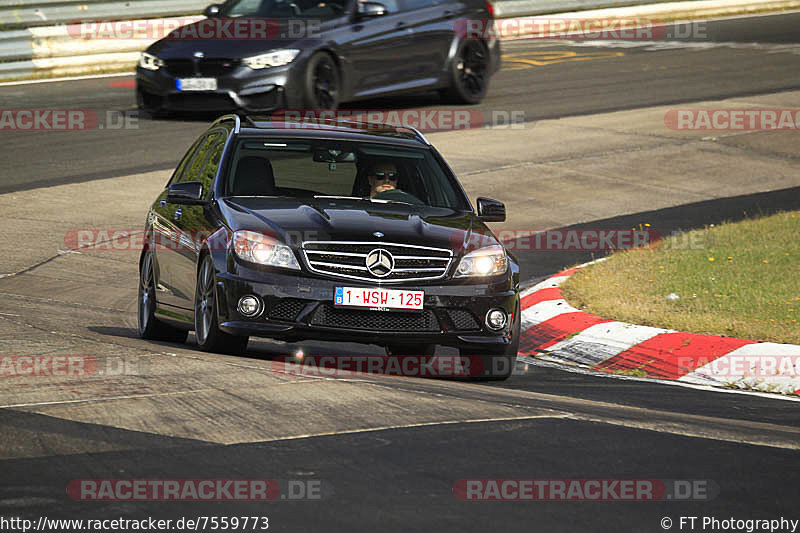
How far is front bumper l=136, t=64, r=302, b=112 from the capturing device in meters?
18.4

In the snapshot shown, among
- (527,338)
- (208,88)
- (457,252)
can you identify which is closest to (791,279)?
(527,338)

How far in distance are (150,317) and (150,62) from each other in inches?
359

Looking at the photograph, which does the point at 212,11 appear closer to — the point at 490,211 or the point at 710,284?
the point at 710,284

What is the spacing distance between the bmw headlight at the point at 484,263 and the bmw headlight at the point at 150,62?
10509 mm

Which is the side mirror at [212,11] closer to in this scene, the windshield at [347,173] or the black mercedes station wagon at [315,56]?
the black mercedes station wagon at [315,56]

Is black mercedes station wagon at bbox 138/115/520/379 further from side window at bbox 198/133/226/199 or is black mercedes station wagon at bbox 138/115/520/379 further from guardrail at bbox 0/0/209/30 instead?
guardrail at bbox 0/0/209/30

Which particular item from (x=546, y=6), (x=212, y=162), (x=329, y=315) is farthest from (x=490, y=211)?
(x=546, y=6)

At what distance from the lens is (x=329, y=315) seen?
28.0 ft

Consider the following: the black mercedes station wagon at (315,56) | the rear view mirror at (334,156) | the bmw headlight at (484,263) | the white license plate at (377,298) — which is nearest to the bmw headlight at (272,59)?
the black mercedes station wagon at (315,56)

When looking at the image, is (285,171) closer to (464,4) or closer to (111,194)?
(111,194)

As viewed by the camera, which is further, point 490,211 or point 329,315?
point 490,211

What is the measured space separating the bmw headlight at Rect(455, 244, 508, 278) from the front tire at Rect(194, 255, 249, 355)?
4.47 feet

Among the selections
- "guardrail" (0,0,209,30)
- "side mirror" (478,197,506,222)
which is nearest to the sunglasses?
"side mirror" (478,197,506,222)

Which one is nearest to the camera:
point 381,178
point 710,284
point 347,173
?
point 381,178
